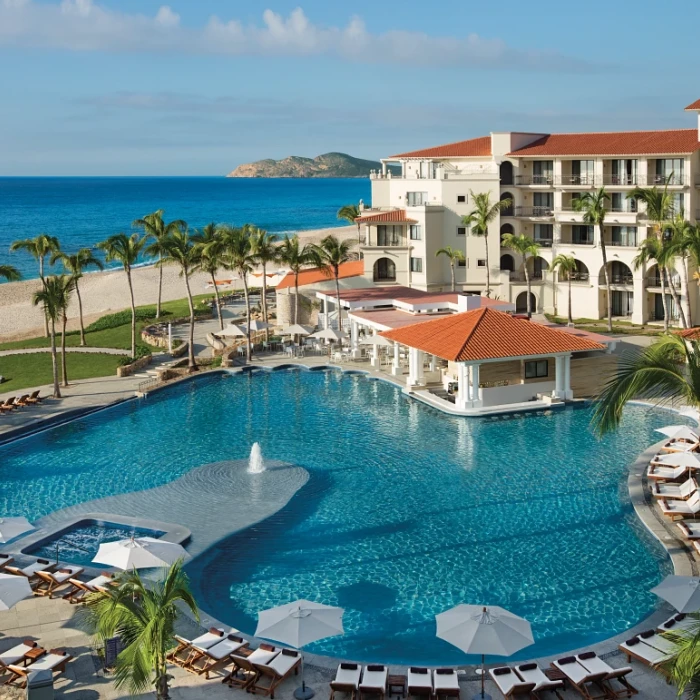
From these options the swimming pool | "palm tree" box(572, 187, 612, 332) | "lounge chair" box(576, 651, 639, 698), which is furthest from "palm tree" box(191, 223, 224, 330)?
"lounge chair" box(576, 651, 639, 698)

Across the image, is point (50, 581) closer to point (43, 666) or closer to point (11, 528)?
point (11, 528)

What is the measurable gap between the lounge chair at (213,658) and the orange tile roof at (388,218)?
46.2 m

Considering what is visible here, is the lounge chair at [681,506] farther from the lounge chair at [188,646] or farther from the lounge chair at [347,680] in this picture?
the lounge chair at [188,646]

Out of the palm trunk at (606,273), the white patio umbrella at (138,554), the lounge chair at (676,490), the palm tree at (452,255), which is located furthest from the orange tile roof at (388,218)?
the white patio umbrella at (138,554)

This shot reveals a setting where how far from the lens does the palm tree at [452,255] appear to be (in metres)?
61.1

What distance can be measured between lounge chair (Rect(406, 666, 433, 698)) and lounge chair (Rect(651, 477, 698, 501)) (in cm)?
1224

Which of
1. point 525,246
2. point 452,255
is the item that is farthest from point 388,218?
point 525,246

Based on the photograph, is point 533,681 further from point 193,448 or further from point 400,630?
point 193,448

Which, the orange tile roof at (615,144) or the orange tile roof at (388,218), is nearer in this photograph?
the orange tile roof at (615,144)

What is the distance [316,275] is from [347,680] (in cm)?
4634

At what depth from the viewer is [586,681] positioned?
1689 cm

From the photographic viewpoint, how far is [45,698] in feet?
53.8

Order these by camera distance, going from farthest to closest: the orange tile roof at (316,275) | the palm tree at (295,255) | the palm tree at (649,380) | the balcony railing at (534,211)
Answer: the balcony railing at (534,211) < the orange tile roof at (316,275) < the palm tree at (295,255) < the palm tree at (649,380)

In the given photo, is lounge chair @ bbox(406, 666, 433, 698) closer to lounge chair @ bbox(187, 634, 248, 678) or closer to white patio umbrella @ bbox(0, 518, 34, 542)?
lounge chair @ bbox(187, 634, 248, 678)
